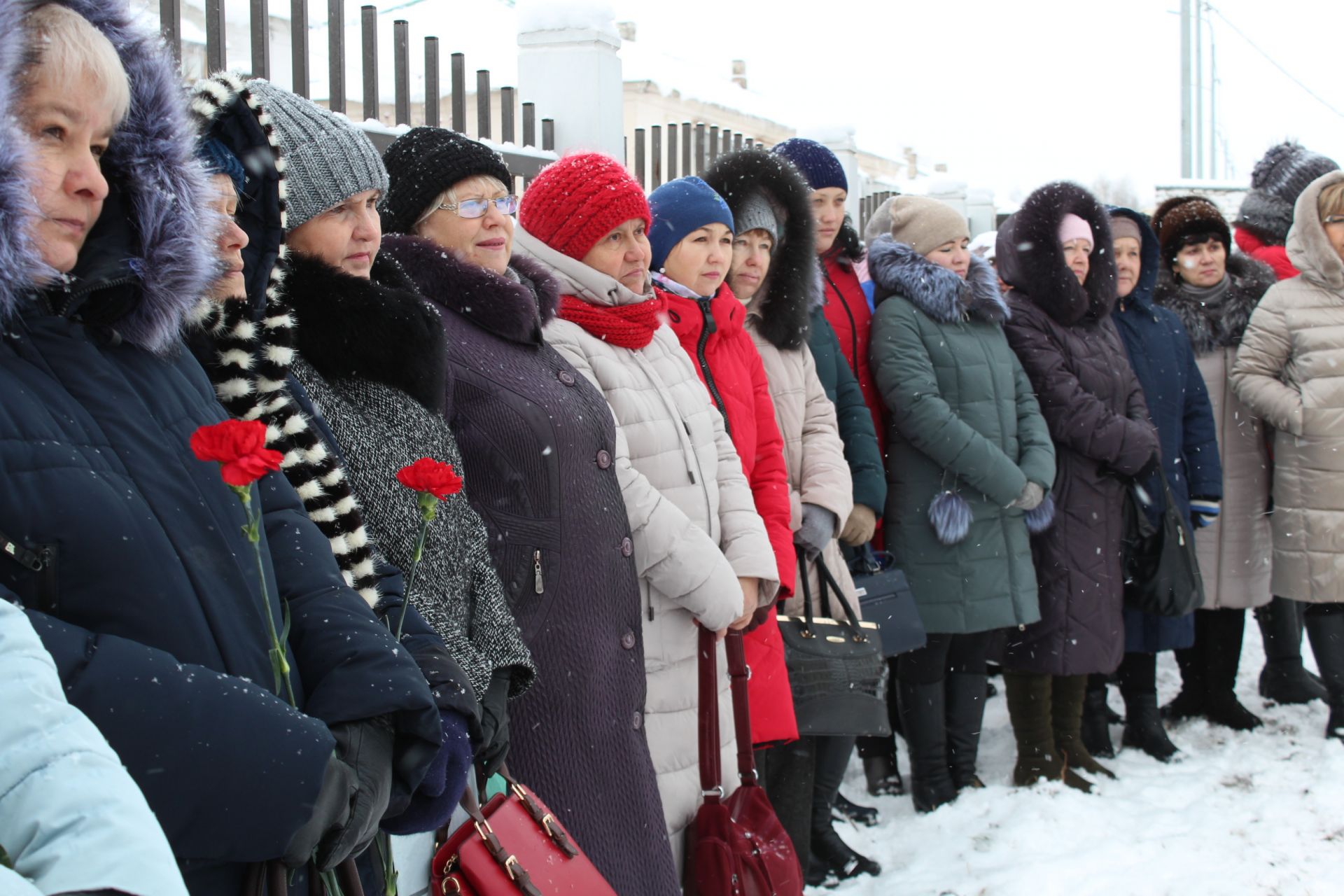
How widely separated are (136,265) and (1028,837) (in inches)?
140

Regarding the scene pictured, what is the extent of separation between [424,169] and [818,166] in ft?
7.87

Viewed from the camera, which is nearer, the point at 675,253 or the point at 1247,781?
the point at 675,253

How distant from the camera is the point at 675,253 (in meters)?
3.73

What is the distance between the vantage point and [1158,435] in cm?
508

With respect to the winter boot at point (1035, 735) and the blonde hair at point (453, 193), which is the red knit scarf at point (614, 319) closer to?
the blonde hair at point (453, 193)

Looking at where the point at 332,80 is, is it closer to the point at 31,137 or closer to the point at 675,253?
the point at 675,253

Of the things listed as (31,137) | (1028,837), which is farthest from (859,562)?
(31,137)

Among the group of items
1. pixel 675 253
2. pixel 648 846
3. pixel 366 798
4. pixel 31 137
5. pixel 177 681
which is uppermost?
pixel 31 137

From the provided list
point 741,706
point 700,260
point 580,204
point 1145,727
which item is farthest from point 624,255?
point 1145,727

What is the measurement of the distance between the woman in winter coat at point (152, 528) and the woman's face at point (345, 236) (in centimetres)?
61

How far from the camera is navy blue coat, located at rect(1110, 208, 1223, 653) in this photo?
5.16 meters

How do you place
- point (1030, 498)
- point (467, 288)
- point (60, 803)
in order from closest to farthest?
point (60, 803), point (467, 288), point (1030, 498)

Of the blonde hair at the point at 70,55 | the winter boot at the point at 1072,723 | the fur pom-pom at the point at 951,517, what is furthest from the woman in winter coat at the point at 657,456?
the winter boot at the point at 1072,723

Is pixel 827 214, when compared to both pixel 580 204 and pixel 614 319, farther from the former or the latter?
pixel 614 319
